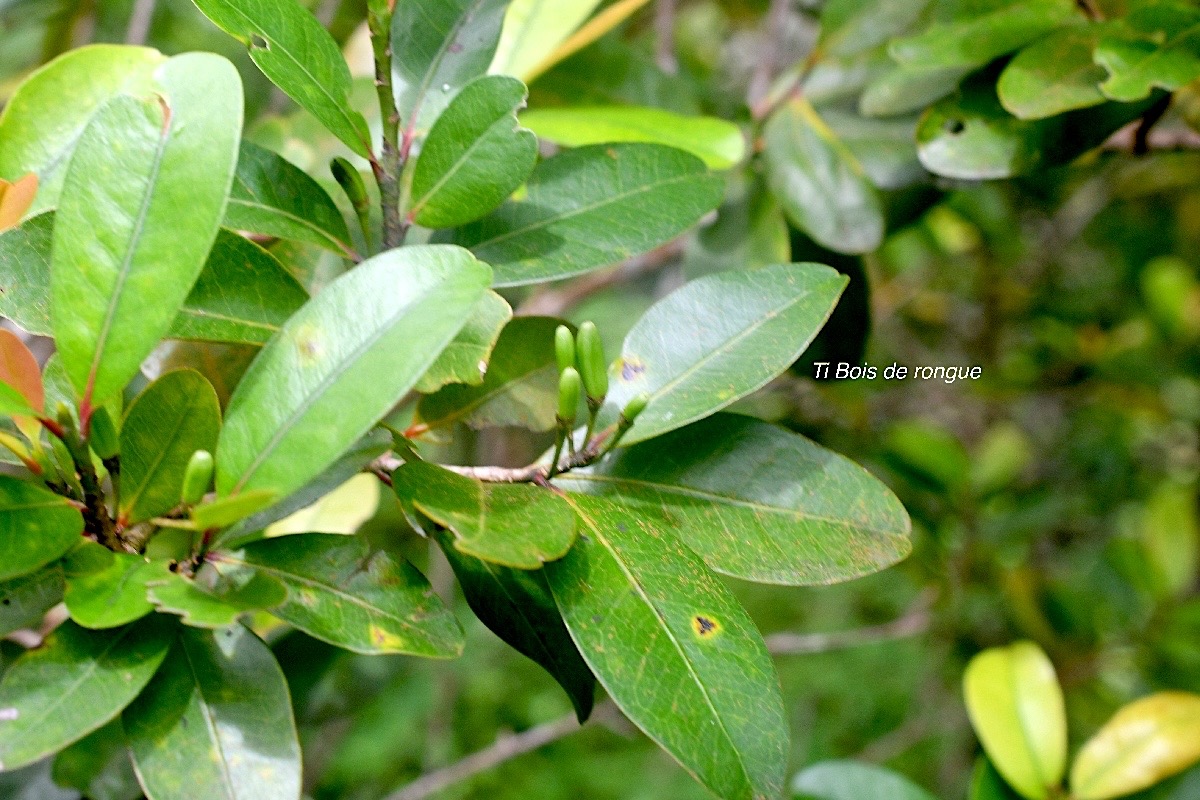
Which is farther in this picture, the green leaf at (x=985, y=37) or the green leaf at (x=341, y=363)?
the green leaf at (x=985, y=37)

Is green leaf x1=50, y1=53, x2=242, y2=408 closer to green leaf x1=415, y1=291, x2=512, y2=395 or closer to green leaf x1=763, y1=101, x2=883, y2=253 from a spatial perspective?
green leaf x1=415, y1=291, x2=512, y2=395

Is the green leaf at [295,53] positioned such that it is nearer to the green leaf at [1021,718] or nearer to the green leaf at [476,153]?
the green leaf at [476,153]

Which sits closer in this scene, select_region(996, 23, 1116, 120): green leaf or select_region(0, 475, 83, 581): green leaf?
select_region(0, 475, 83, 581): green leaf

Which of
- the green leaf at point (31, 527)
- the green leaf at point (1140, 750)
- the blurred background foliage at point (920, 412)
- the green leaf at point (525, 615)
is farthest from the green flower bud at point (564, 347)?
the green leaf at point (1140, 750)

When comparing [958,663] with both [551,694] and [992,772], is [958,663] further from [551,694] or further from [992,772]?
[551,694]

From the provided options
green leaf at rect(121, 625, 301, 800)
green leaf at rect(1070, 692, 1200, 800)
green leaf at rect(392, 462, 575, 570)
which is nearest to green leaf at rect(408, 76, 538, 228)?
green leaf at rect(392, 462, 575, 570)

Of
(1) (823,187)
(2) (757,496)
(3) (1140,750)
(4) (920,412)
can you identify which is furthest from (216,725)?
(4) (920,412)

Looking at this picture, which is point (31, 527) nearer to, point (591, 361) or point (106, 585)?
point (106, 585)
